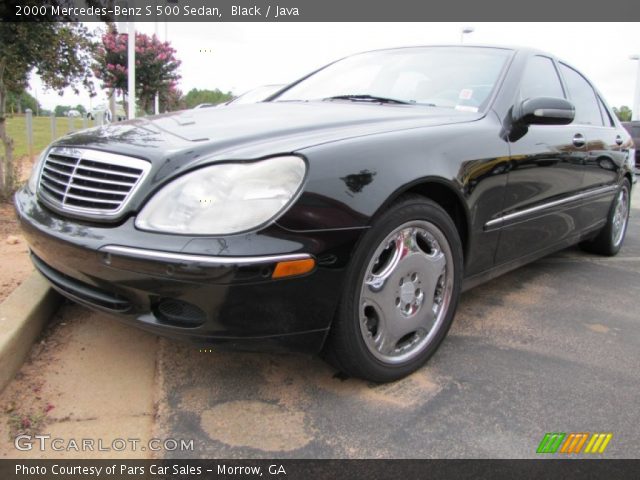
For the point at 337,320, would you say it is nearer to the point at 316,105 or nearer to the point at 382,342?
the point at 382,342

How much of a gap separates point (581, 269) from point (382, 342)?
274 centimetres

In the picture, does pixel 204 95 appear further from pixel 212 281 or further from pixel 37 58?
pixel 212 281

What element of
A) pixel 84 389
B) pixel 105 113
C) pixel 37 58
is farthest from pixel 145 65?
pixel 84 389

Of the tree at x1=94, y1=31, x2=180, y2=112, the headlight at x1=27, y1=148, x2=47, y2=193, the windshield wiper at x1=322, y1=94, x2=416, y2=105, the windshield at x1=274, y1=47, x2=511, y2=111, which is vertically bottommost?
the headlight at x1=27, y1=148, x2=47, y2=193

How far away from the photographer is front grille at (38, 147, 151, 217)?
1.81 m

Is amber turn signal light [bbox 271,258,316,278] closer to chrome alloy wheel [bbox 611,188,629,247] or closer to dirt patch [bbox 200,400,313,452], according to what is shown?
dirt patch [bbox 200,400,313,452]

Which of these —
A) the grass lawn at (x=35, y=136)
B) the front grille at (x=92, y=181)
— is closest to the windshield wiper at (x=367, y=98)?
the front grille at (x=92, y=181)

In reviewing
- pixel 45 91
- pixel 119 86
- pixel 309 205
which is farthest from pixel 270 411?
pixel 119 86

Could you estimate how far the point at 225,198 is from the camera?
1.72m

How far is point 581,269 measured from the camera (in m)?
4.14

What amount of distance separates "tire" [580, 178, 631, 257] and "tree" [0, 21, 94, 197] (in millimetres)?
5045

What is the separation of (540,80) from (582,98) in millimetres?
831

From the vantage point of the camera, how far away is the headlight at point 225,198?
169 centimetres

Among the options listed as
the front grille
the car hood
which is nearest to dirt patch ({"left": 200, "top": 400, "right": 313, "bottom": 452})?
the front grille
